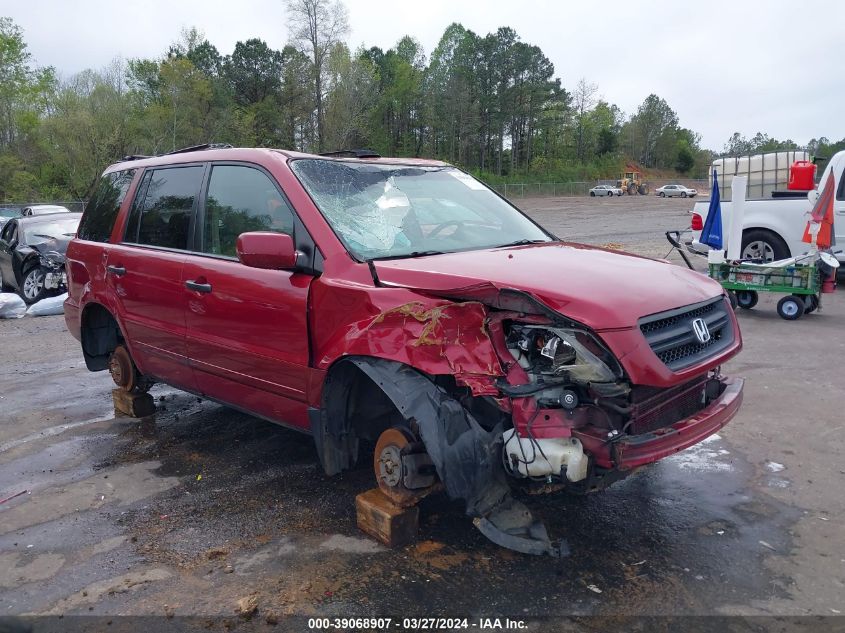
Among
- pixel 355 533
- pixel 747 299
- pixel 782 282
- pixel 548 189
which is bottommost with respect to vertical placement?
pixel 355 533

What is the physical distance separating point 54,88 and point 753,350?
6697 cm

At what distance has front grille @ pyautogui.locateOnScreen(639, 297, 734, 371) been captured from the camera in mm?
2967

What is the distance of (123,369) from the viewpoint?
18.0 feet

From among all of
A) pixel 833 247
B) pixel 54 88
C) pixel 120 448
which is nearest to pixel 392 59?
pixel 54 88

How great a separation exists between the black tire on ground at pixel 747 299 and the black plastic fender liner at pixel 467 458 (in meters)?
7.34

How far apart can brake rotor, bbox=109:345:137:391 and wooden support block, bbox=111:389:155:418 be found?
0.06 metres

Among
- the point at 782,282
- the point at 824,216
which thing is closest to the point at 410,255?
the point at 782,282

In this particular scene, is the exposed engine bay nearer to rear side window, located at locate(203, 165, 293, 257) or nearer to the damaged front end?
the damaged front end

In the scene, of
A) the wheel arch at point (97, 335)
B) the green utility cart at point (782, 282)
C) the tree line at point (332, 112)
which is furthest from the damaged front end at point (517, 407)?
the tree line at point (332, 112)

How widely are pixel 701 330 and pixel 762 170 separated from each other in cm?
1385

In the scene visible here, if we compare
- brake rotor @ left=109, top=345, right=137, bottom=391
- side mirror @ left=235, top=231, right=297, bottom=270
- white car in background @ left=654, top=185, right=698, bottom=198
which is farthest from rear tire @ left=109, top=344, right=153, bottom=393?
white car in background @ left=654, top=185, right=698, bottom=198

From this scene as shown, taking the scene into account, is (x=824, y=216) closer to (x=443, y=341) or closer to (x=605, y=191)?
(x=443, y=341)

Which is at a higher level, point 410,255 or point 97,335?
point 410,255

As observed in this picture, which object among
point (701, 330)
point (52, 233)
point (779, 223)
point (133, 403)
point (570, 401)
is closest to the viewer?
point (570, 401)
